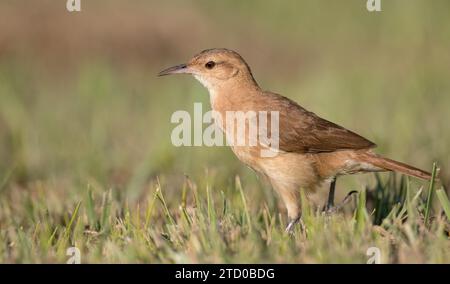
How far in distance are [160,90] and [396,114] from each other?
148 inches

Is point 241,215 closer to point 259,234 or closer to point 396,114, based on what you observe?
point 259,234

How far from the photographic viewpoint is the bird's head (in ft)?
20.6

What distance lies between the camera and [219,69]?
6.30m

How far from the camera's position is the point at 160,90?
36.5 ft

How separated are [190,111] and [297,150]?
3316 millimetres

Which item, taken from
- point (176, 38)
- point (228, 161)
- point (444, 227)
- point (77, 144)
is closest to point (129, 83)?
point (176, 38)

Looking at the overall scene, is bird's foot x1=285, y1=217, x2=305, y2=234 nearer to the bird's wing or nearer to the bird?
the bird

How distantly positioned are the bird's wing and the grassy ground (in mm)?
426

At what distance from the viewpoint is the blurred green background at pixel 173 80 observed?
760 cm
